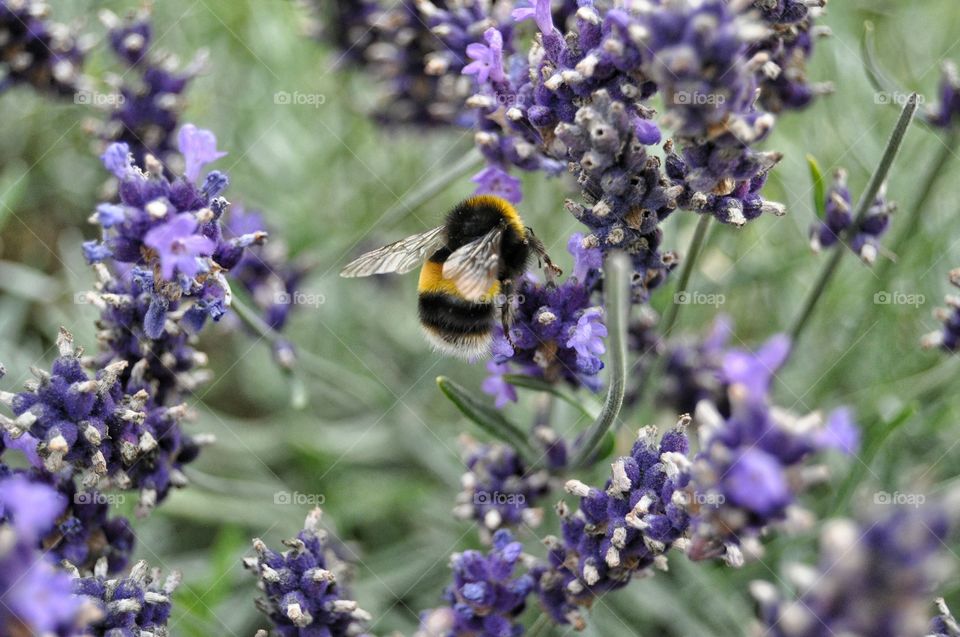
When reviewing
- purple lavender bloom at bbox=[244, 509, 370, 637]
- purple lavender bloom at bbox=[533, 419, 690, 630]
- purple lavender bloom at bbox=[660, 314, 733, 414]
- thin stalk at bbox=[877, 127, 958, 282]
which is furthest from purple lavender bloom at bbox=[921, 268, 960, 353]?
purple lavender bloom at bbox=[244, 509, 370, 637]

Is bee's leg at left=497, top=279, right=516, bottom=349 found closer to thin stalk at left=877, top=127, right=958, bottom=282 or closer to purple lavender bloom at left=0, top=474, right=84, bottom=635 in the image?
purple lavender bloom at left=0, top=474, right=84, bottom=635

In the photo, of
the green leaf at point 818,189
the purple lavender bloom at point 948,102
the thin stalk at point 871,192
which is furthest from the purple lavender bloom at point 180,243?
the purple lavender bloom at point 948,102

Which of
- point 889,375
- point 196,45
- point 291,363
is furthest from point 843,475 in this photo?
point 196,45

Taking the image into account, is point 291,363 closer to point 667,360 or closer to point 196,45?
point 667,360

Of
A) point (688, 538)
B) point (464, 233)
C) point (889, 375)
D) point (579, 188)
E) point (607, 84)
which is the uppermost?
point (607, 84)

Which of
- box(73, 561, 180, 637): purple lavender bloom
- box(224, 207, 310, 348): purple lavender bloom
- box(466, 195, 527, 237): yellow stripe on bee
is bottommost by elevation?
box(224, 207, 310, 348): purple lavender bloom

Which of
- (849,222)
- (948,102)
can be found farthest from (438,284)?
(948,102)

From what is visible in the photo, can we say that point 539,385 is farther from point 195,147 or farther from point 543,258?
point 195,147
